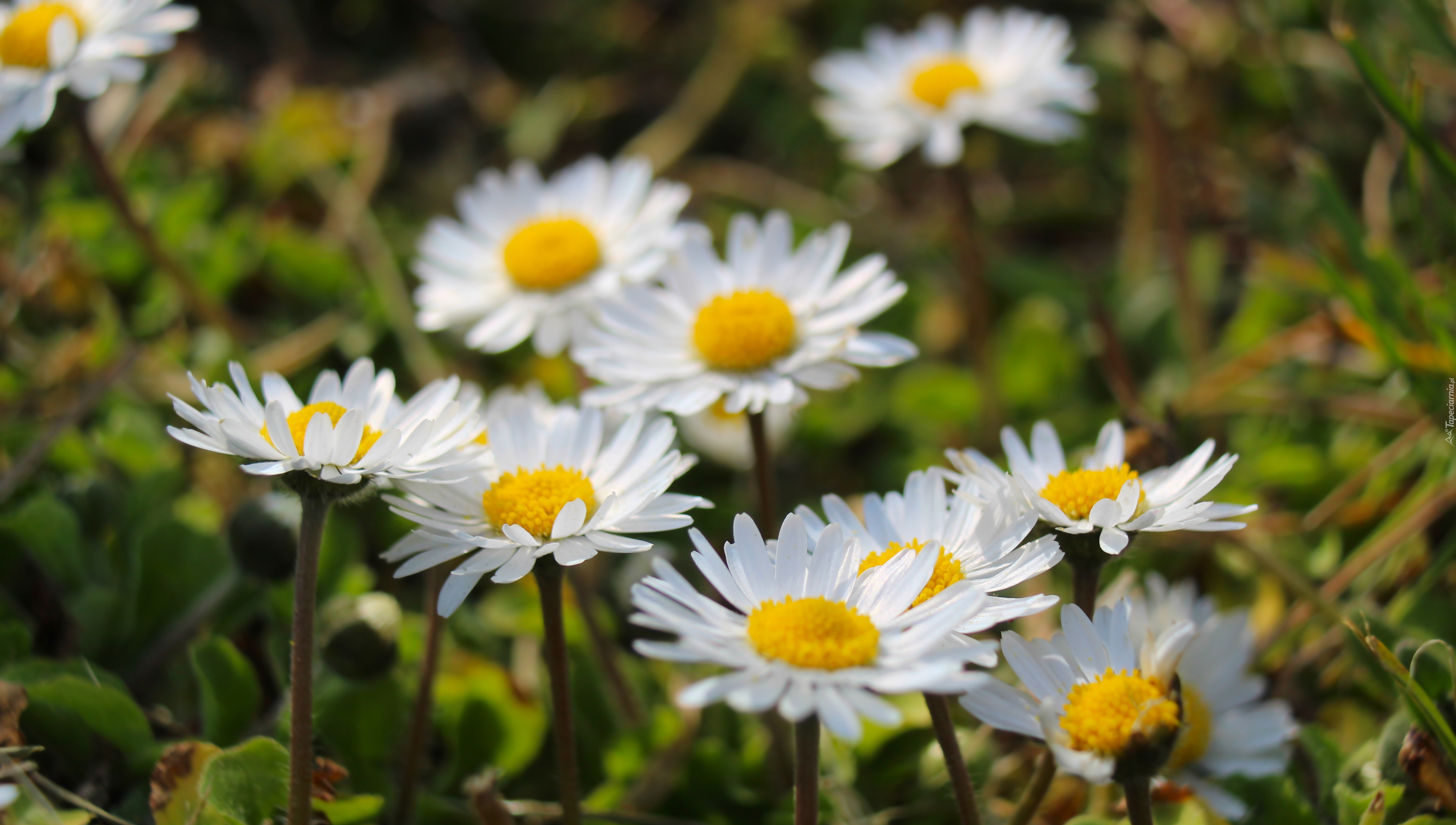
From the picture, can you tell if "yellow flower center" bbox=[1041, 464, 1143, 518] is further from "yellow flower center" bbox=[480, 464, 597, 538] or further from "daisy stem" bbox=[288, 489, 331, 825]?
"daisy stem" bbox=[288, 489, 331, 825]

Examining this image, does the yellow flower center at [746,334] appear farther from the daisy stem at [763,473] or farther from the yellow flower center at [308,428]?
the yellow flower center at [308,428]

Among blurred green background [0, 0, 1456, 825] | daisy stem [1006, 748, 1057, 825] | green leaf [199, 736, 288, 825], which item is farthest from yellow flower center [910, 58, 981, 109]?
green leaf [199, 736, 288, 825]

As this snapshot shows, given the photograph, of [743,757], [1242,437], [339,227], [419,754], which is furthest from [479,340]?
[1242,437]

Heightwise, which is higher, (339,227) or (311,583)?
(339,227)

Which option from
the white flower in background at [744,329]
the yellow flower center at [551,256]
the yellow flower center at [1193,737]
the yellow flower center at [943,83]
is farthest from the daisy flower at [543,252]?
the yellow flower center at [1193,737]

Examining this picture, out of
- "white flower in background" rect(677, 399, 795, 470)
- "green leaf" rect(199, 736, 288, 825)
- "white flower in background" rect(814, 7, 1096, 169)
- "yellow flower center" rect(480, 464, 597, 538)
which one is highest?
"white flower in background" rect(814, 7, 1096, 169)

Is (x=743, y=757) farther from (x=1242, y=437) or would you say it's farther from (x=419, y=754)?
(x=1242, y=437)

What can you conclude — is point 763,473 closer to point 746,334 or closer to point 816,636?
point 746,334
